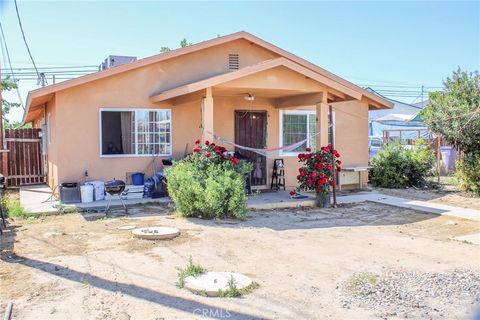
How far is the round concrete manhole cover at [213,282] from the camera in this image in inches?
182

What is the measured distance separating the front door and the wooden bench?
7.90 ft

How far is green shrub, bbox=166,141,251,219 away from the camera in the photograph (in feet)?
27.8

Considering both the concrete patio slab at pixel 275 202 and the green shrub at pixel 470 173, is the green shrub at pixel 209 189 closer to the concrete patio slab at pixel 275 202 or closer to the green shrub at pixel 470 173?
the concrete patio slab at pixel 275 202

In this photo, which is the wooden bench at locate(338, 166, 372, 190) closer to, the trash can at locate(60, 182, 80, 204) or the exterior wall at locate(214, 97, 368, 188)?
the exterior wall at locate(214, 97, 368, 188)

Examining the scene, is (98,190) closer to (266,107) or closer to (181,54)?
(181,54)

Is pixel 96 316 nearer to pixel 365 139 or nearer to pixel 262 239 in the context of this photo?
pixel 262 239

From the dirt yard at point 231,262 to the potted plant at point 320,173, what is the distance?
944mm

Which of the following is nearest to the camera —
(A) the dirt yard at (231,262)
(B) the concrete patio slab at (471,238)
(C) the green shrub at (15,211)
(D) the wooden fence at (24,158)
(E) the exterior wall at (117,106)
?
(A) the dirt yard at (231,262)

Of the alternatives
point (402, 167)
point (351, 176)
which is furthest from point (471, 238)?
point (402, 167)

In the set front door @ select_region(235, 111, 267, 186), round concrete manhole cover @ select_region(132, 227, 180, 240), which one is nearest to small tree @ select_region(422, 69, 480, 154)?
front door @ select_region(235, 111, 267, 186)

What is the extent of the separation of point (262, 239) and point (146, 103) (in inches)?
219

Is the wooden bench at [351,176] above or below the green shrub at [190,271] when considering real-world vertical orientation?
above

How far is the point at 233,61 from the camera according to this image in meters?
12.3

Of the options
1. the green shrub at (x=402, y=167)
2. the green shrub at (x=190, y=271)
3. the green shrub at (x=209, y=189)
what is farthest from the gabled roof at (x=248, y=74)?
the green shrub at (x=190, y=271)
